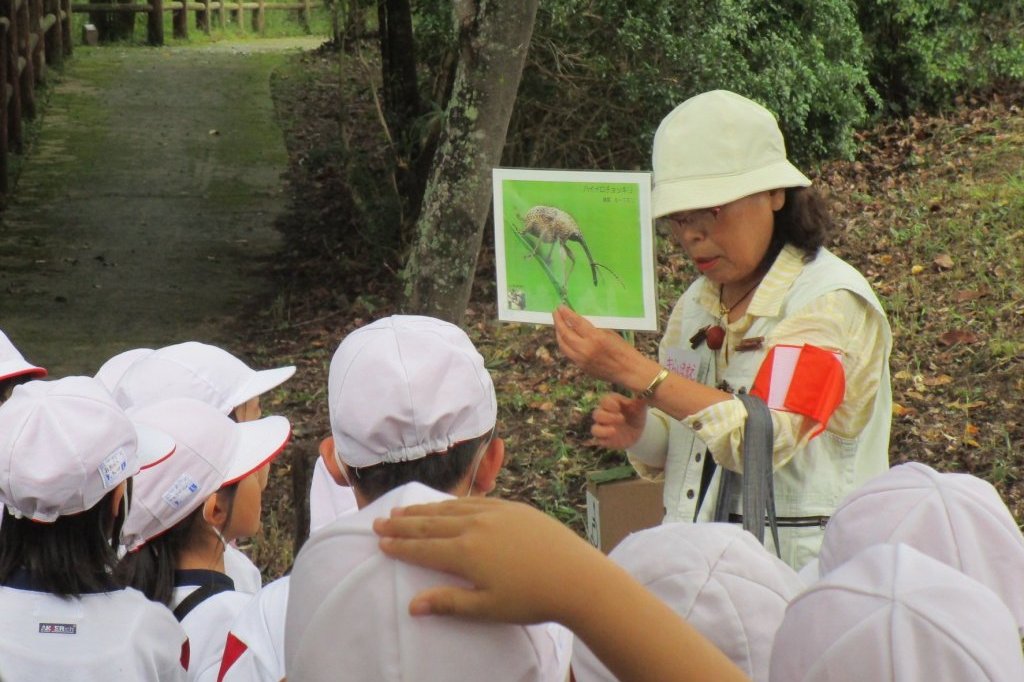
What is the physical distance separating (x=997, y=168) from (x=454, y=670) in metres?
8.59

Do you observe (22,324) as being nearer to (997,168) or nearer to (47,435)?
(47,435)

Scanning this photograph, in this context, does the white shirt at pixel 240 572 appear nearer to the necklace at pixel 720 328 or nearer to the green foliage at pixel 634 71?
the necklace at pixel 720 328

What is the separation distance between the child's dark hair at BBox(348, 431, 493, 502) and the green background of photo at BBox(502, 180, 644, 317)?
0.92 metres

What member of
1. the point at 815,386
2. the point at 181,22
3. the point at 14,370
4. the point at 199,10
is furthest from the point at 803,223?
the point at 199,10

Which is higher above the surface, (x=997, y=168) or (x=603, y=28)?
(x=603, y=28)

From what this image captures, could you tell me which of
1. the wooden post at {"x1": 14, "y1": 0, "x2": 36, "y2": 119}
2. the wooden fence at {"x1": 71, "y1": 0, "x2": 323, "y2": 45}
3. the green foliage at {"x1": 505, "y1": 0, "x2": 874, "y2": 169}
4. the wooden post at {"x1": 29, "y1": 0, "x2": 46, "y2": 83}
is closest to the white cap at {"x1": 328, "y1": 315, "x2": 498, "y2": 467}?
the green foliage at {"x1": 505, "y1": 0, "x2": 874, "y2": 169}

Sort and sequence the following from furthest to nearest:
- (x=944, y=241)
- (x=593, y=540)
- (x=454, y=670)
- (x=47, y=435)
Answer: (x=944, y=241)
(x=593, y=540)
(x=47, y=435)
(x=454, y=670)

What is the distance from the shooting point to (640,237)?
280cm

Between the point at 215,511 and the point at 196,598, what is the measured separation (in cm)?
26

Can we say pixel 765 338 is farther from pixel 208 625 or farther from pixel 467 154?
pixel 467 154


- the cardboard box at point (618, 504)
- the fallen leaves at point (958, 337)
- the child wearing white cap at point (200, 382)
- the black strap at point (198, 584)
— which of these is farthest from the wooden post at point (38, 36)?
the black strap at point (198, 584)

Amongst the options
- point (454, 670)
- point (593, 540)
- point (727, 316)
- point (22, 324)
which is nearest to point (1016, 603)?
point (454, 670)

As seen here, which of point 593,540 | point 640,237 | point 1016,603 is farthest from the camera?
point 593,540

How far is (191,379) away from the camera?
3365mm
